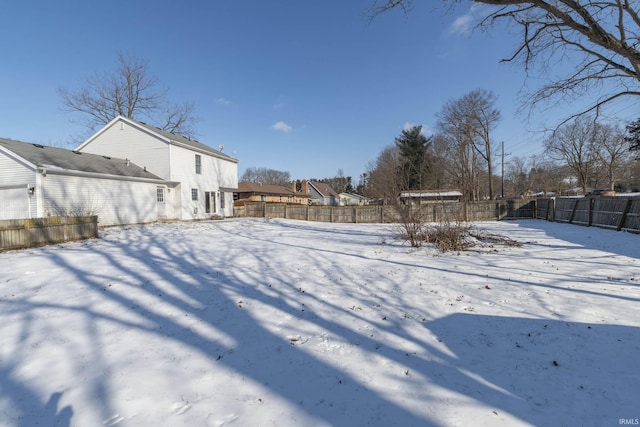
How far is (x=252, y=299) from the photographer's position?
A: 15.4 feet

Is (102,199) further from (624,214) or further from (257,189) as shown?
(257,189)

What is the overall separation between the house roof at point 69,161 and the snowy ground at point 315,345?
29.1 ft

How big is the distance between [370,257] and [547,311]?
13.6 feet

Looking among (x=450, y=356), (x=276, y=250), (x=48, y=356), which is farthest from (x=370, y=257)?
(x=48, y=356)

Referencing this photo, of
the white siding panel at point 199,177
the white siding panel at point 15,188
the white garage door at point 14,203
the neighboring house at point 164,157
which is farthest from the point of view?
the white siding panel at point 199,177

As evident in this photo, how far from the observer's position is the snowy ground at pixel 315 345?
7.66ft

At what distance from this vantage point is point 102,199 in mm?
14383

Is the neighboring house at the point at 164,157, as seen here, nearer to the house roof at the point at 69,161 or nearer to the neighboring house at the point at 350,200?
the house roof at the point at 69,161

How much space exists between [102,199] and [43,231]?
6.68 m

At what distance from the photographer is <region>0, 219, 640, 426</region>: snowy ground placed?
2336 mm

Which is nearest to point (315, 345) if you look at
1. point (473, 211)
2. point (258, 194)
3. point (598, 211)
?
point (598, 211)

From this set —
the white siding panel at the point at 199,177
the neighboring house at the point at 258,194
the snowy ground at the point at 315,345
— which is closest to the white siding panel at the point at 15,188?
the white siding panel at the point at 199,177

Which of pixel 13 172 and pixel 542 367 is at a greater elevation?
pixel 13 172

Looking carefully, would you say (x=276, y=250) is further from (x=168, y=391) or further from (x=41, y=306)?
(x=168, y=391)
